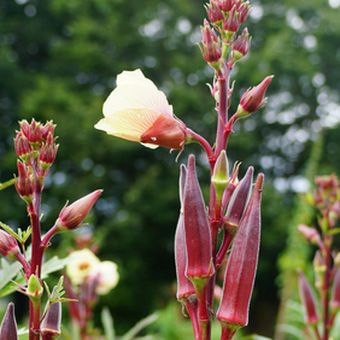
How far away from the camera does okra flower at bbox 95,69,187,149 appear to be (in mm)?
1012

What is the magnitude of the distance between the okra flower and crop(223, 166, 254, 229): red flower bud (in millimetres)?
124

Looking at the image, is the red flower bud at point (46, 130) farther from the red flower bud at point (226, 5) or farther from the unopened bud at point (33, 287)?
the red flower bud at point (226, 5)

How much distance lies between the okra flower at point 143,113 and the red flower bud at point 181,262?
0.08 meters

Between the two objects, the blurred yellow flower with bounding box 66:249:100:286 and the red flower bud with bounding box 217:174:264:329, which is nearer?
the red flower bud with bounding box 217:174:264:329

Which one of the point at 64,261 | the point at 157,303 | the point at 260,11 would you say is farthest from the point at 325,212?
the point at 260,11

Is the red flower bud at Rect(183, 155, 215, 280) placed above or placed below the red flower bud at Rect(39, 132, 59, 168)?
below

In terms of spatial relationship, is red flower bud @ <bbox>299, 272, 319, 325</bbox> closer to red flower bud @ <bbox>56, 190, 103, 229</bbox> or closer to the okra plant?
the okra plant

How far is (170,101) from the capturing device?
14.1 metres

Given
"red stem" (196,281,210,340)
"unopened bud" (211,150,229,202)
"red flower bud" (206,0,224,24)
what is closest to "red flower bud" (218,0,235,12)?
"red flower bud" (206,0,224,24)

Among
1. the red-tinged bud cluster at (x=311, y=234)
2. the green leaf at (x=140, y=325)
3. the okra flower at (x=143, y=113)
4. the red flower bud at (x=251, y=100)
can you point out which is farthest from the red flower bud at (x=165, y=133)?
the red-tinged bud cluster at (x=311, y=234)

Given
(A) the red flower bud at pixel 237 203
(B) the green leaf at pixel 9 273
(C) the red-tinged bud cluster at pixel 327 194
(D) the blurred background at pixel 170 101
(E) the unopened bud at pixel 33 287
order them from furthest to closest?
1. (D) the blurred background at pixel 170 101
2. (C) the red-tinged bud cluster at pixel 327 194
3. (B) the green leaf at pixel 9 273
4. (A) the red flower bud at pixel 237 203
5. (E) the unopened bud at pixel 33 287

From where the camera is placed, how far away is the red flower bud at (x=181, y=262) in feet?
3.41

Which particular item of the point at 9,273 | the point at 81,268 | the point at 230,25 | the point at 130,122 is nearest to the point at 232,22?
the point at 230,25

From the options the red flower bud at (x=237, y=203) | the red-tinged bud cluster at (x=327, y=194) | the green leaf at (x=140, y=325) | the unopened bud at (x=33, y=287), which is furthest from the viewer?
the red-tinged bud cluster at (x=327, y=194)
